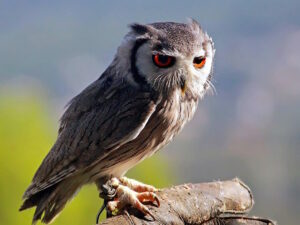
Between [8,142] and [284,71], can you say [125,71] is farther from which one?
[284,71]

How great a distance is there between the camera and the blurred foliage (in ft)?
36.7

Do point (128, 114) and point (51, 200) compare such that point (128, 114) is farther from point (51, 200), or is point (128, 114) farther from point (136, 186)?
point (51, 200)

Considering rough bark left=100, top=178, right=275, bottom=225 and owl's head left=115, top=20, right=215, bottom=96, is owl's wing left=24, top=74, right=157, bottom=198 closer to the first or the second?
owl's head left=115, top=20, right=215, bottom=96

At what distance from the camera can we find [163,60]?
2879 mm

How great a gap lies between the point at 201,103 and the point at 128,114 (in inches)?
19.8

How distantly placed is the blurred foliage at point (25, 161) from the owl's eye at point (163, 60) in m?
7.62

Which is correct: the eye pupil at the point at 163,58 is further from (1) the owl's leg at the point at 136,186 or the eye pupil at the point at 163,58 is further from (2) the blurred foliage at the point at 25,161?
(2) the blurred foliage at the point at 25,161

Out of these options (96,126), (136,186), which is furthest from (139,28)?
(136,186)

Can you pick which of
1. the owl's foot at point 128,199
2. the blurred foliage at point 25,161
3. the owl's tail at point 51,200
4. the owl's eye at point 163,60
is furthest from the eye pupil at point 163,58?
the blurred foliage at point 25,161

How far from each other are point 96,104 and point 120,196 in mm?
468

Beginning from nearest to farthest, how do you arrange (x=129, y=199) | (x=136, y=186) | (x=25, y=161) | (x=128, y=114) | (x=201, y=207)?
(x=129, y=199), (x=201, y=207), (x=128, y=114), (x=136, y=186), (x=25, y=161)

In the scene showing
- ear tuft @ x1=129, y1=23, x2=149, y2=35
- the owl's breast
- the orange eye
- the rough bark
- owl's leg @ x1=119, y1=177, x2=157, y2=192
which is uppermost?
ear tuft @ x1=129, y1=23, x2=149, y2=35

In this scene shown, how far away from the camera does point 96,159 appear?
3033 millimetres

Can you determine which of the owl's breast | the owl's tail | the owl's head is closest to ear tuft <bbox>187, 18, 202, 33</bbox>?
the owl's head
